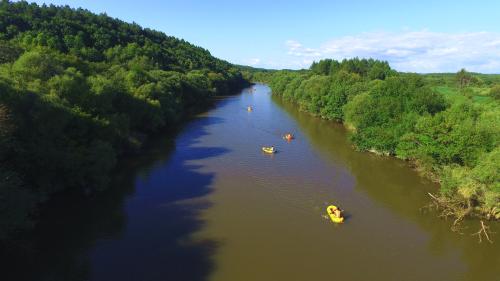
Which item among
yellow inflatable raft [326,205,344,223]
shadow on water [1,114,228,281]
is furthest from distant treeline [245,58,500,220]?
shadow on water [1,114,228,281]

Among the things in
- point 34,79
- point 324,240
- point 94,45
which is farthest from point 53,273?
point 94,45

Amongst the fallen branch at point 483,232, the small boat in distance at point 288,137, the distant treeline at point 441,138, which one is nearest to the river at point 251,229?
the fallen branch at point 483,232

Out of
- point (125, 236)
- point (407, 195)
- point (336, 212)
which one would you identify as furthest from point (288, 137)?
point (125, 236)

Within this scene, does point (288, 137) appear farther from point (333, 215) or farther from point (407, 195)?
point (333, 215)

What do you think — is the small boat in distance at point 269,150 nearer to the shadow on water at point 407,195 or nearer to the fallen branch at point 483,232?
the shadow on water at point 407,195

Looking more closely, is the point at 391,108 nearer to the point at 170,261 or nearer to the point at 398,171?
the point at 398,171

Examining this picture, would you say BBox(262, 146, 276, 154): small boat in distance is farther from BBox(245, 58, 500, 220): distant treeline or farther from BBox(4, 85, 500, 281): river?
BBox(245, 58, 500, 220): distant treeline
